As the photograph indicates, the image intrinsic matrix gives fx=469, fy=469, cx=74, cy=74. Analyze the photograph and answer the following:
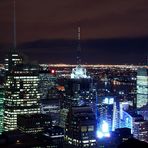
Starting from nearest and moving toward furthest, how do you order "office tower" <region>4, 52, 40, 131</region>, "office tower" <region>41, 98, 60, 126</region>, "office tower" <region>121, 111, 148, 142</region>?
"office tower" <region>121, 111, 148, 142</region> → "office tower" <region>4, 52, 40, 131</region> → "office tower" <region>41, 98, 60, 126</region>

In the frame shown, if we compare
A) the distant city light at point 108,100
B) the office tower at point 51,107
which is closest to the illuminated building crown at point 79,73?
the office tower at point 51,107

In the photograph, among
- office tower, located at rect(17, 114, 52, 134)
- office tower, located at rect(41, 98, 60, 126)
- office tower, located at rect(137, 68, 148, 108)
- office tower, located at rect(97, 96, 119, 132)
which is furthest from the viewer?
office tower, located at rect(137, 68, 148, 108)

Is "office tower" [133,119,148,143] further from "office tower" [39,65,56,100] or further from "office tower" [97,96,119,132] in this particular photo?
"office tower" [39,65,56,100]

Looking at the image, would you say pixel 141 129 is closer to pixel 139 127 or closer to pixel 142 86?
pixel 139 127

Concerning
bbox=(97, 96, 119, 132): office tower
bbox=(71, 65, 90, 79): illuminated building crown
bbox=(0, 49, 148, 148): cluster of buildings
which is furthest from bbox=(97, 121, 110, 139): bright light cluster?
bbox=(71, 65, 90, 79): illuminated building crown

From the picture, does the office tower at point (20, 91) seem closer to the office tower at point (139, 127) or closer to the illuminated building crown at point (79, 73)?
the office tower at point (139, 127)

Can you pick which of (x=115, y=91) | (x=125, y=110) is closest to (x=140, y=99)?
(x=115, y=91)

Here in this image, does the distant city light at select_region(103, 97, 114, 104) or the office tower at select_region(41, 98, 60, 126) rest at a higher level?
the distant city light at select_region(103, 97, 114, 104)
